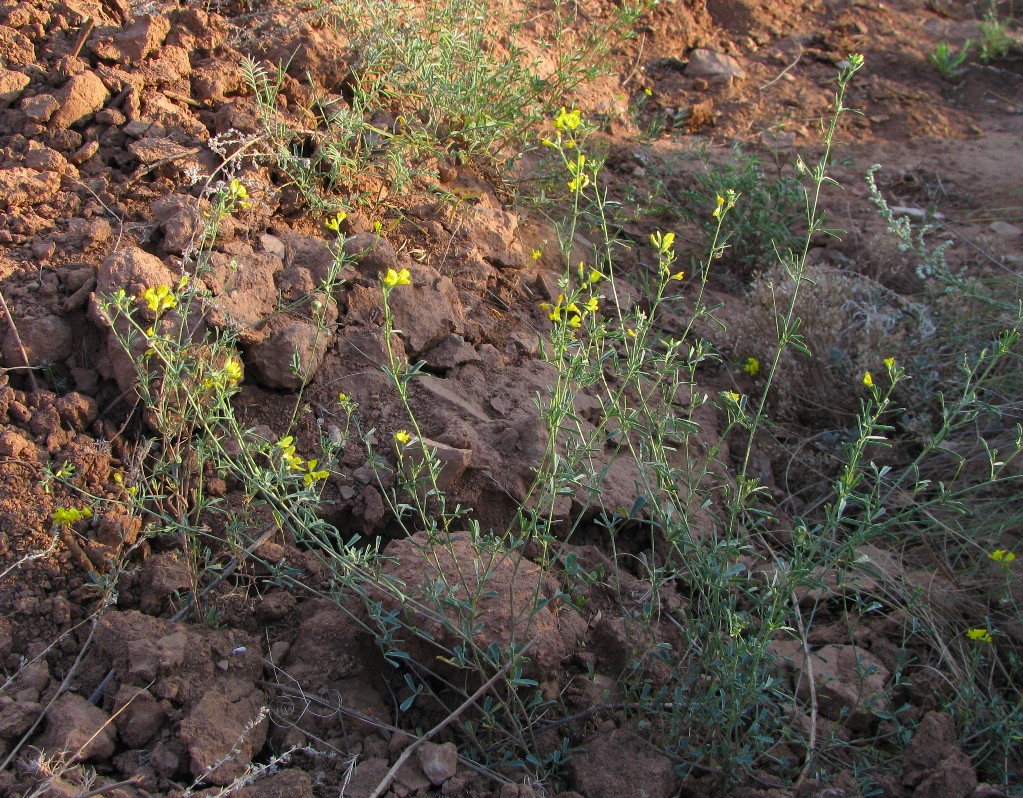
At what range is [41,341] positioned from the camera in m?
2.84

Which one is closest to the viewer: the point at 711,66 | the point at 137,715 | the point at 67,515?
the point at 137,715

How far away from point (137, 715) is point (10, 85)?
2.48 meters

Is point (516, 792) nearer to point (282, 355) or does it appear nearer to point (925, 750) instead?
point (925, 750)

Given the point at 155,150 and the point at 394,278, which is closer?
the point at 394,278

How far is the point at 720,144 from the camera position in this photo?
5227 mm

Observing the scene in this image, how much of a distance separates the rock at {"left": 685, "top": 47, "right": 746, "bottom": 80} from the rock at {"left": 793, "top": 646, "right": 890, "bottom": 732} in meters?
4.02

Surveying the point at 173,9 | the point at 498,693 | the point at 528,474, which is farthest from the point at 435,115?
the point at 498,693

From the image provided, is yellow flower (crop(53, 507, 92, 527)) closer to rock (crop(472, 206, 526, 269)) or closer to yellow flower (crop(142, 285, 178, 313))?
yellow flower (crop(142, 285, 178, 313))

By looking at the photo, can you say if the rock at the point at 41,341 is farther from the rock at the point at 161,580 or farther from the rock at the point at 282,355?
the rock at the point at 161,580

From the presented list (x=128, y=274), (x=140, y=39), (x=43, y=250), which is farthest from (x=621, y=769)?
(x=140, y=39)

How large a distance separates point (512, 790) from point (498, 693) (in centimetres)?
27

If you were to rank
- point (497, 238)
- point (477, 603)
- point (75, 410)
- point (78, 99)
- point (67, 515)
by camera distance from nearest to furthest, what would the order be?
1. point (477, 603)
2. point (67, 515)
3. point (75, 410)
4. point (78, 99)
5. point (497, 238)

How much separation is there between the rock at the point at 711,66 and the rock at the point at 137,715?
15.8 ft

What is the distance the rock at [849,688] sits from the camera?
248 centimetres
